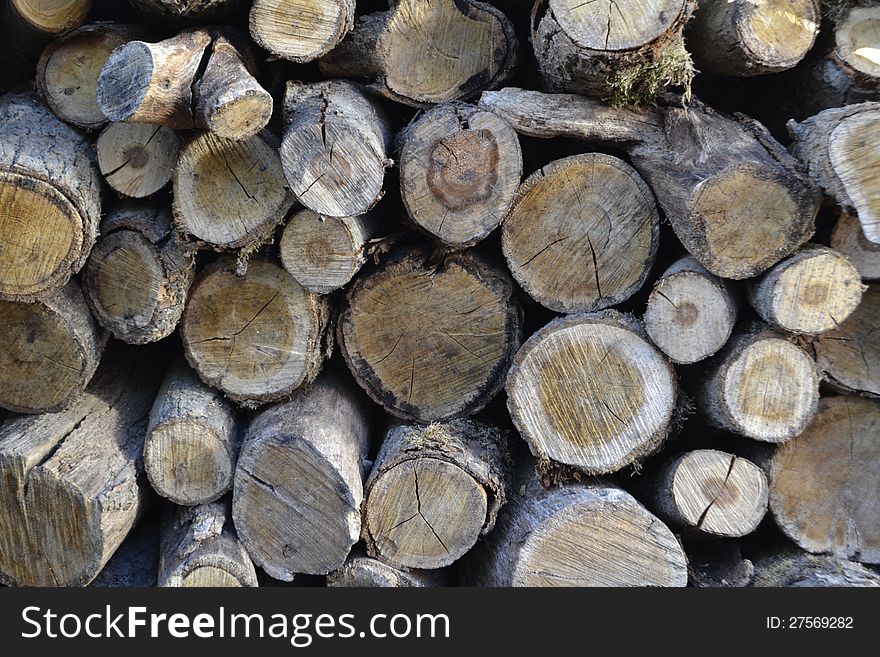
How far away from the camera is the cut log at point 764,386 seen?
2629mm

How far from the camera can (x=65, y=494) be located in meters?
2.80

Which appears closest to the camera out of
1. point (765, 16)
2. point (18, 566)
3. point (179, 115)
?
point (179, 115)

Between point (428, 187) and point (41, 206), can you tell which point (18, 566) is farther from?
point (428, 187)

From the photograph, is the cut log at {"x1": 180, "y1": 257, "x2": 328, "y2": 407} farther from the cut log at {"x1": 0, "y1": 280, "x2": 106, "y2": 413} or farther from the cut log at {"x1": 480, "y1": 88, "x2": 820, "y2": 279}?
the cut log at {"x1": 480, "y1": 88, "x2": 820, "y2": 279}

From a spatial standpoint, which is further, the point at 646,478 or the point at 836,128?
the point at 646,478

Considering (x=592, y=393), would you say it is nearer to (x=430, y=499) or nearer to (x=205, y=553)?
(x=430, y=499)

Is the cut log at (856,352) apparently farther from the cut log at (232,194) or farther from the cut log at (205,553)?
the cut log at (205,553)

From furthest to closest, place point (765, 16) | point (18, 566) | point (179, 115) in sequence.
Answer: point (18, 566), point (765, 16), point (179, 115)

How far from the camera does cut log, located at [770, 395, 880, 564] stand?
2.86 m

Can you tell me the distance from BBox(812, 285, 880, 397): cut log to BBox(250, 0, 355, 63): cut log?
2.06m

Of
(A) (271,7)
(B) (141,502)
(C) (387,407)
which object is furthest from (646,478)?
(A) (271,7)
